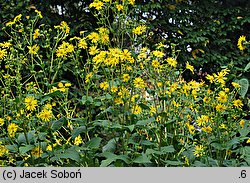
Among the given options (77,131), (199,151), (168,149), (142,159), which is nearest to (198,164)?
(199,151)

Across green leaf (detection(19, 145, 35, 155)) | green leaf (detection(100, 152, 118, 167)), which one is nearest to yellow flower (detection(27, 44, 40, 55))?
green leaf (detection(19, 145, 35, 155))

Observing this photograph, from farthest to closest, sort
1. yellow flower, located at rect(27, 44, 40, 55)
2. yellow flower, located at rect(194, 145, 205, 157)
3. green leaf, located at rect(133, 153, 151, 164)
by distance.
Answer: yellow flower, located at rect(27, 44, 40, 55)
yellow flower, located at rect(194, 145, 205, 157)
green leaf, located at rect(133, 153, 151, 164)

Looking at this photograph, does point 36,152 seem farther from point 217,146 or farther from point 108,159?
Answer: point 217,146

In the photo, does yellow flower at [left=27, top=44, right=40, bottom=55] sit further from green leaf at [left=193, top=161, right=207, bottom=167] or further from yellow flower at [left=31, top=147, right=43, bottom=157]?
green leaf at [left=193, top=161, right=207, bottom=167]

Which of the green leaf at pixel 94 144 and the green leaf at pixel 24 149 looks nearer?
the green leaf at pixel 24 149

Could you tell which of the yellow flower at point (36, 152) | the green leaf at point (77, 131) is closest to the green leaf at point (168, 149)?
the green leaf at point (77, 131)

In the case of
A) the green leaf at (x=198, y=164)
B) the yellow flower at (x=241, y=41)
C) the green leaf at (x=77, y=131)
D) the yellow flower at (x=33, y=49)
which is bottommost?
the green leaf at (x=198, y=164)

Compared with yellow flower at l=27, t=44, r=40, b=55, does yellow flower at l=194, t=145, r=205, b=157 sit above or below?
below

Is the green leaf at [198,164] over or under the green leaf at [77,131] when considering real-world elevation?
under

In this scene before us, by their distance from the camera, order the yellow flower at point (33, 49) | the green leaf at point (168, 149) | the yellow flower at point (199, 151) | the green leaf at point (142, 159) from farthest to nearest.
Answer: the yellow flower at point (33, 49)
the yellow flower at point (199, 151)
the green leaf at point (168, 149)
the green leaf at point (142, 159)

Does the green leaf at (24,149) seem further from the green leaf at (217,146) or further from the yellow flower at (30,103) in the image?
the green leaf at (217,146)

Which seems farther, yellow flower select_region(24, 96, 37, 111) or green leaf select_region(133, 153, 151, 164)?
yellow flower select_region(24, 96, 37, 111)
